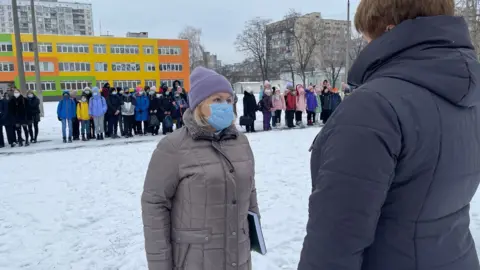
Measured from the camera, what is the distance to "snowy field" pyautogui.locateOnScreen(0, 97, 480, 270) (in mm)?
4328

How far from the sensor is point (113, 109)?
556 inches

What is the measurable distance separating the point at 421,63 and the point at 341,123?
313mm

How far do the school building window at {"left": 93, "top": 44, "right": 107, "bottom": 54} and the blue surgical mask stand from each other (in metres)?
67.6

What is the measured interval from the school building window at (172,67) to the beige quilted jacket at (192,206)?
227 feet

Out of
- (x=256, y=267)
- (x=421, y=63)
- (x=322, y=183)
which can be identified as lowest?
(x=256, y=267)

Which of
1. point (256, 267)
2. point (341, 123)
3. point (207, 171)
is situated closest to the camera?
point (341, 123)

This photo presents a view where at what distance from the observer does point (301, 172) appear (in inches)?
317

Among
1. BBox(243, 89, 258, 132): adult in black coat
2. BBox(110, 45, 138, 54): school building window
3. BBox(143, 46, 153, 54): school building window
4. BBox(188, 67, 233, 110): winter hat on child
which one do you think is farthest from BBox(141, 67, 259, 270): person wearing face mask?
BBox(143, 46, 153, 54): school building window

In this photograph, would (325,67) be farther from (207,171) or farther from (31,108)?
(207,171)

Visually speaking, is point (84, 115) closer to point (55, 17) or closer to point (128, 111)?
point (128, 111)

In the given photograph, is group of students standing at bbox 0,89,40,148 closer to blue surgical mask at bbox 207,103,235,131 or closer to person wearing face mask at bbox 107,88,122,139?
person wearing face mask at bbox 107,88,122,139

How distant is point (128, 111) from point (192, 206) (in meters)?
12.9

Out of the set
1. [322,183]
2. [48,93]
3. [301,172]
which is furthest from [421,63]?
[48,93]

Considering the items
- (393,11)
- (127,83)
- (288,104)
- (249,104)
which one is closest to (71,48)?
(127,83)
